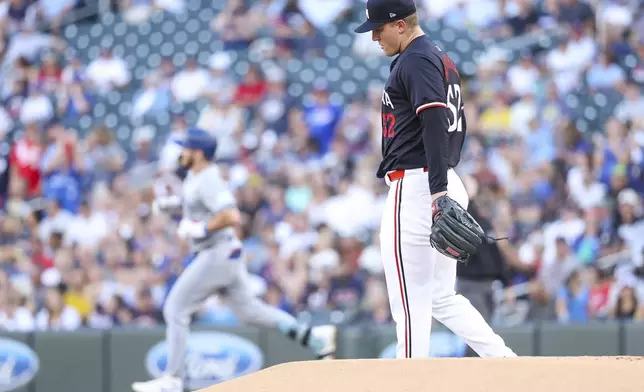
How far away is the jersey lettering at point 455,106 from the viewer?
4.88 meters

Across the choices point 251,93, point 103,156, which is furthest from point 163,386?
point 251,93

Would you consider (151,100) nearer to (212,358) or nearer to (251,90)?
(251,90)

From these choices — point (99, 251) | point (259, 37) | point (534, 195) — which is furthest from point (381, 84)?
point (99, 251)

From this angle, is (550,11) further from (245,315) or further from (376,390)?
(376,390)

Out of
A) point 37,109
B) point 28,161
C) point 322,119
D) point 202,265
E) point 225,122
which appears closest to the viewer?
point 202,265

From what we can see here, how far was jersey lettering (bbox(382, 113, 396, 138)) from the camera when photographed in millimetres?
4973

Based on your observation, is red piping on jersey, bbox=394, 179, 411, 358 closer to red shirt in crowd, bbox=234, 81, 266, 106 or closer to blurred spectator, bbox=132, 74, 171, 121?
red shirt in crowd, bbox=234, 81, 266, 106

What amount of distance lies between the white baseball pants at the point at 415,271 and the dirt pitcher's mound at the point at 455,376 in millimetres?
773

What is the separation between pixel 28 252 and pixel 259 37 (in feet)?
14.2

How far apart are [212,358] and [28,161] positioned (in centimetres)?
540

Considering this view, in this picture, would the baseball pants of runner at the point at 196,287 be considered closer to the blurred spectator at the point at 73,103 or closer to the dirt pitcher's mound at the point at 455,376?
the dirt pitcher's mound at the point at 455,376

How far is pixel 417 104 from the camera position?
15.4 feet

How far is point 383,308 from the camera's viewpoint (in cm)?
953

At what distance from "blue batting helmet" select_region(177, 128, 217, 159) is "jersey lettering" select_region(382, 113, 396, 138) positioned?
2.32 meters
